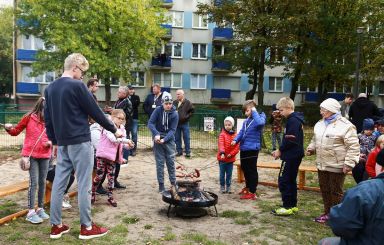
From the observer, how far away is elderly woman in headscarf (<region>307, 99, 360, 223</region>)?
5625mm

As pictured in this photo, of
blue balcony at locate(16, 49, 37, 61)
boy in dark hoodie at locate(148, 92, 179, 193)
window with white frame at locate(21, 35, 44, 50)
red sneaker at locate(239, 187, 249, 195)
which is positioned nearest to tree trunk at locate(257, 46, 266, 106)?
window with white frame at locate(21, 35, 44, 50)

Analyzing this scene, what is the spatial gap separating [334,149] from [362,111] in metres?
4.93

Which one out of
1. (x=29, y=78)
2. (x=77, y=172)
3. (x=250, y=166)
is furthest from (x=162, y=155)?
(x=29, y=78)

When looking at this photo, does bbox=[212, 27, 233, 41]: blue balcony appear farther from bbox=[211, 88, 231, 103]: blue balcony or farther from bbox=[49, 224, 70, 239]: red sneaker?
bbox=[49, 224, 70, 239]: red sneaker

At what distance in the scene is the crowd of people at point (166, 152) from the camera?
2.74 m

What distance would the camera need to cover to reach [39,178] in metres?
5.73

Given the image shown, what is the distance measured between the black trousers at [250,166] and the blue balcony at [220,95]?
105 ft

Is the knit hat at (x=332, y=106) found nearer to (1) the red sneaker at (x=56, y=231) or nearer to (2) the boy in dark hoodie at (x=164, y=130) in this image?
(2) the boy in dark hoodie at (x=164, y=130)

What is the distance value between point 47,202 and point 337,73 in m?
25.8

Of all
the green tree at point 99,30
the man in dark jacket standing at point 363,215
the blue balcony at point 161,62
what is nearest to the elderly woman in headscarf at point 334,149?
the man in dark jacket standing at point 363,215

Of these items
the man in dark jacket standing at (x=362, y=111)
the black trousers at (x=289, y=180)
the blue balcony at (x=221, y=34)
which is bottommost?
the black trousers at (x=289, y=180)

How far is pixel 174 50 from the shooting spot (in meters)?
39.4

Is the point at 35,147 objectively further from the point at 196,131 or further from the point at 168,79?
the point at 168,79

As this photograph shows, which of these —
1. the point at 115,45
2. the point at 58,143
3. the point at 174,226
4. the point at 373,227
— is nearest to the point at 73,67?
the point at 58,143
